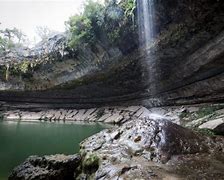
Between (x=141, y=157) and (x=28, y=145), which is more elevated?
(x=141, y=157)

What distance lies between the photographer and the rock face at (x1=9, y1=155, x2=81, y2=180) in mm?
6125

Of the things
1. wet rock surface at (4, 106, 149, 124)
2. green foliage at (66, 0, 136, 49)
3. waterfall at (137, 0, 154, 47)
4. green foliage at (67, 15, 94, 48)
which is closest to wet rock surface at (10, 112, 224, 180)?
waterfall at (137, 0, 154, 47)

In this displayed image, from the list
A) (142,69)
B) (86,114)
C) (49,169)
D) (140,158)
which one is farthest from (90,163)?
(86,114)

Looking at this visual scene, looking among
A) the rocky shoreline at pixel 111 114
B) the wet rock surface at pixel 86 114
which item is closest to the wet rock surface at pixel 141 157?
the rocky shoreline at pixel 111 114

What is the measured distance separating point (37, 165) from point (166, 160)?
300 centimetres

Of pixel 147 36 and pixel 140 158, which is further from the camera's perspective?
pixel 147 36

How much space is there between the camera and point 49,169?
20.6 feet

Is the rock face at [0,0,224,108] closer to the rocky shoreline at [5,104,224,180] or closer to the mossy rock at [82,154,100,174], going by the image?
the rocky shoreline at [5,104,224,180]

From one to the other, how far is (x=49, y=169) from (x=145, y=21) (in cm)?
1123

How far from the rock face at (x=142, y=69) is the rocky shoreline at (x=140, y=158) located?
28.6 feet

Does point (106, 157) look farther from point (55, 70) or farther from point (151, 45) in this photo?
point (55, 70)

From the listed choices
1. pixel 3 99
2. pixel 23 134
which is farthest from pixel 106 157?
pixel 3 99

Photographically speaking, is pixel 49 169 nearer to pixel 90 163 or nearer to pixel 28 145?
A: pixel 90 163

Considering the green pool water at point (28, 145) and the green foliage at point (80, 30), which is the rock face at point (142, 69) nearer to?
the green foliage at point (80, 30)
